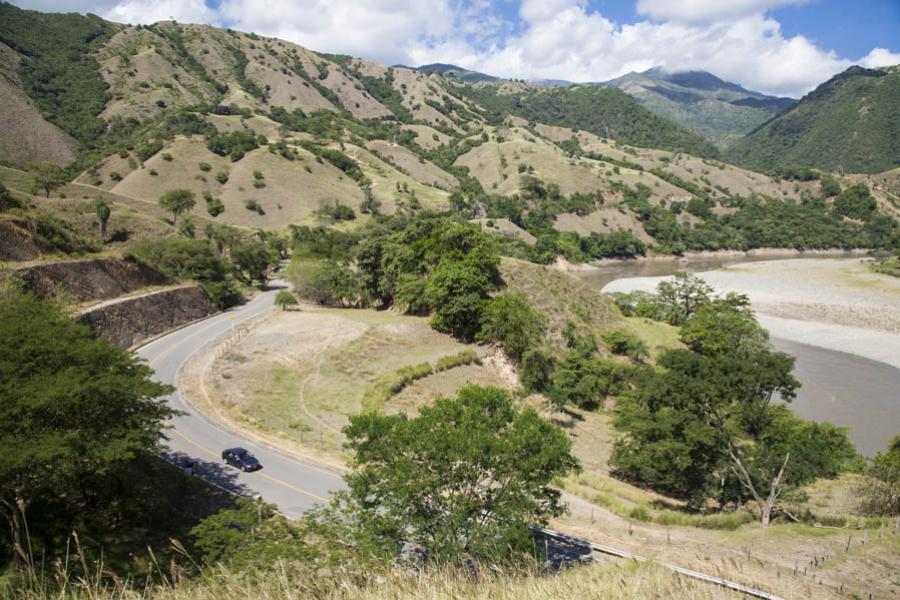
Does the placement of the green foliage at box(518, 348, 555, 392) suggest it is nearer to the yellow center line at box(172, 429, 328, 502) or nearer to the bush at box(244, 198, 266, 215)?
the yellow center line at box(172, 429, 328, 502)

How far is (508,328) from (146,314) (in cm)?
3607

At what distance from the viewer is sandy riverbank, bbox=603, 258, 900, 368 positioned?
63.1 m

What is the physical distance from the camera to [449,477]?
14.0m

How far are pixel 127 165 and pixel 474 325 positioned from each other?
126888 millimetres

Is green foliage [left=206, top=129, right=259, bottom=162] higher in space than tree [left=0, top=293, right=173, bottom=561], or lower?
higher

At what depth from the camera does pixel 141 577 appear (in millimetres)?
15234

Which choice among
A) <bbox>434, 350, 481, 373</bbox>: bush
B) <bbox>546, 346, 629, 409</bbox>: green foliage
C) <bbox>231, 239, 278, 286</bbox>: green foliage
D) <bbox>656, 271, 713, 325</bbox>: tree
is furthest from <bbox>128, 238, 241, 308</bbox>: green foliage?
<bbox>656, 271, 713, 325</bbox>: tree

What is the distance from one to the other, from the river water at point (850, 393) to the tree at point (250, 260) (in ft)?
232

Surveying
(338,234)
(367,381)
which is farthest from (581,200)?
(367,381)

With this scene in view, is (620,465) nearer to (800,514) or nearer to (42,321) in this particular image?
(800,514)

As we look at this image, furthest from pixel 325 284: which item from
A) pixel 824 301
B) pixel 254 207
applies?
pixel 824 301

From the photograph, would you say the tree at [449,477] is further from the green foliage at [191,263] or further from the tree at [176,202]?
the tree at [176,202]

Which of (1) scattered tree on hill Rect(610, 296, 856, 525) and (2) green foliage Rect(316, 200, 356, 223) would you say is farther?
(2) green foliage Rect(316, 200, 356, 223)

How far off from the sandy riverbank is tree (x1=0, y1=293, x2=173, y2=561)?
2836 inches
